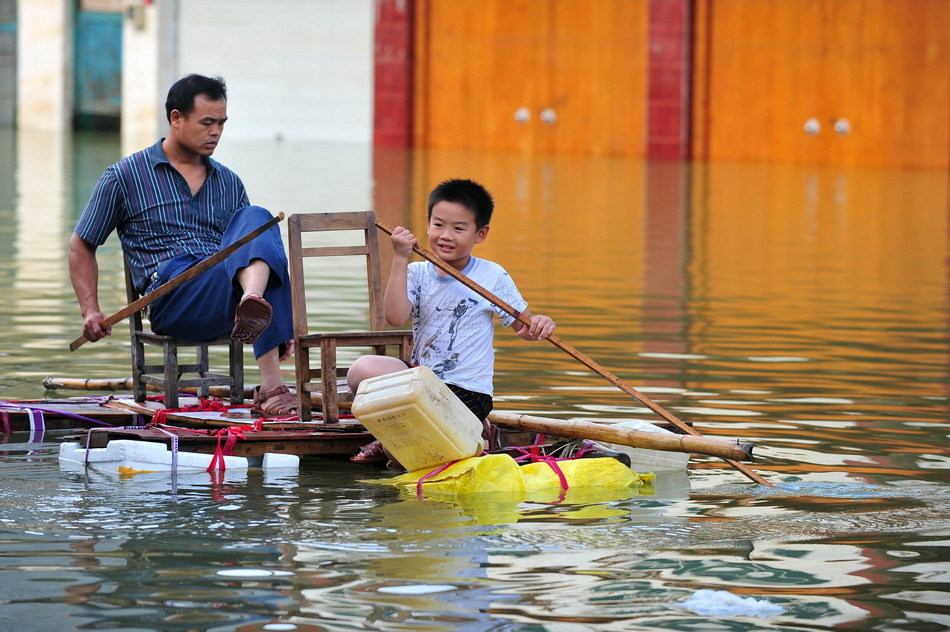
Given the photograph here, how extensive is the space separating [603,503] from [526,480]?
28cm

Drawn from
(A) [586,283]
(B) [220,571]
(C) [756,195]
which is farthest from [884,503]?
(C) [756,195]

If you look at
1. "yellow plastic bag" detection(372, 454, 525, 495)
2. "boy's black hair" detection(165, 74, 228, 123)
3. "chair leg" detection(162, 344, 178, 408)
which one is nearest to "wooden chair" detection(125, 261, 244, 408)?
"chair leg" detection(162, 344, 178, 408)

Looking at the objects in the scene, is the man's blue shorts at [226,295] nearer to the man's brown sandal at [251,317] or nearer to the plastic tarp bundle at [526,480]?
the man's brown sandal at [251,317]

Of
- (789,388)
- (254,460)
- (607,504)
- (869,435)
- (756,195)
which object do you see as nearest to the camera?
(607,504)

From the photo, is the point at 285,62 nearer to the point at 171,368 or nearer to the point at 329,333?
the point at 171,368

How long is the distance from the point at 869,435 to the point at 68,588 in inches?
129

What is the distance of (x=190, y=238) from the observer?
5902 millimetres

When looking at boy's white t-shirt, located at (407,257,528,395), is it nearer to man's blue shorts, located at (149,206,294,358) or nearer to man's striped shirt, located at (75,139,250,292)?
man's blue shorts, located at (149,206,294,358)

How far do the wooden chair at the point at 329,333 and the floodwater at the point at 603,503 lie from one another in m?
0.29

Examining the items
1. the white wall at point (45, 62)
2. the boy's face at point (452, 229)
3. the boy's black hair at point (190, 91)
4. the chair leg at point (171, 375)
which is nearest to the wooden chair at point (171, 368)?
the chair leg at point (171, 375)

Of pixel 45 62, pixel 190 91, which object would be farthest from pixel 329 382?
pixel 45 62

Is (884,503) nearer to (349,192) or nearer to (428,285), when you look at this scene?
(428,285)

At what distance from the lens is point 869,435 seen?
594cm

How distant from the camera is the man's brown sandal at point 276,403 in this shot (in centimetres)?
569
